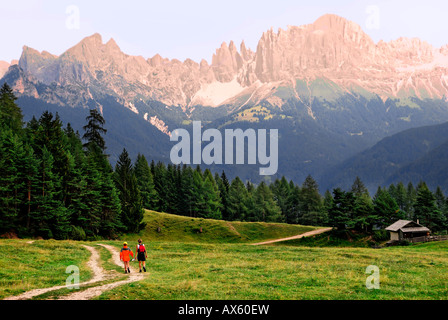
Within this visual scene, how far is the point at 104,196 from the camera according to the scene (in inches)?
2982

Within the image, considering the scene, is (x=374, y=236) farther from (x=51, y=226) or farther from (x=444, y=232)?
(x=51, y=226)

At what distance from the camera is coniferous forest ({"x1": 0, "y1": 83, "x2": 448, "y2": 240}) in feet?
195

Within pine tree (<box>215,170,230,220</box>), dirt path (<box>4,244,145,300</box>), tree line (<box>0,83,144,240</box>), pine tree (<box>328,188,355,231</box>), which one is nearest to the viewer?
dirt path (<box>4,244,145,300</box>)

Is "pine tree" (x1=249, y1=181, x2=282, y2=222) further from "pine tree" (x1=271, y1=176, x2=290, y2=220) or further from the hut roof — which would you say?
the hut roof

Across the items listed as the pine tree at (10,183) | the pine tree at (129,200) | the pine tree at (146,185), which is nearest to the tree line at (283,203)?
the pine tree at (146,185)

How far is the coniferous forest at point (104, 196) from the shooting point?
2344 inches

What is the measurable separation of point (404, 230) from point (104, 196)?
2683 inches

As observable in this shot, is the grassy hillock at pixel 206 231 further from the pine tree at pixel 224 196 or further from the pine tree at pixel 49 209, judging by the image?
the pine tree at pixel 224 196

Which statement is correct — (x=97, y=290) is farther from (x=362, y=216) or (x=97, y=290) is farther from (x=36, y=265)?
(x=362, y=216)

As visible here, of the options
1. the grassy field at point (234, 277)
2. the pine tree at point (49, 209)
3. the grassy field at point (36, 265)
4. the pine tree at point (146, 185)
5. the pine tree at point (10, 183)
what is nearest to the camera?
the grassy field at point (234, 277)

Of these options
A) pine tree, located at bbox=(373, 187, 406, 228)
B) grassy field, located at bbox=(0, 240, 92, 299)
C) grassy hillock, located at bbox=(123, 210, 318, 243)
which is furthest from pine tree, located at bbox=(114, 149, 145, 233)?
pine tree, located at bbox=(373, 187, 406, 228)

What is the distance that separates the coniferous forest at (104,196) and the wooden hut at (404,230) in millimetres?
6131

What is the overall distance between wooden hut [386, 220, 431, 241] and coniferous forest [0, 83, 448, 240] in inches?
241
